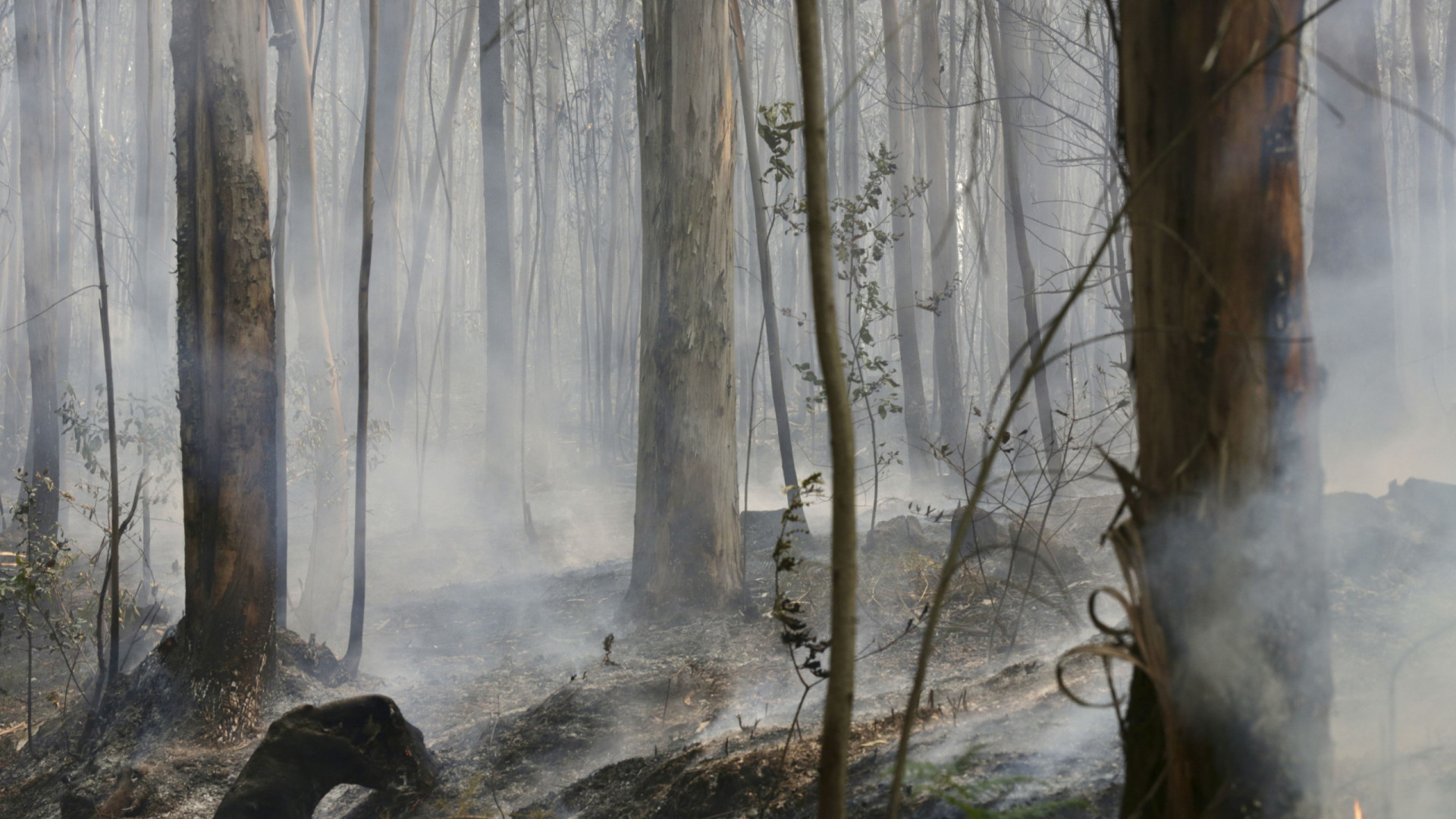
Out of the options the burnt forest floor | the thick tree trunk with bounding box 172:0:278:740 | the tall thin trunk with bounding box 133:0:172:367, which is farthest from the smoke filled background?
the thick tree trunk with bounding box 172:0:278:740

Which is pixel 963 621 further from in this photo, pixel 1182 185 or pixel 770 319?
pixel 1182 185

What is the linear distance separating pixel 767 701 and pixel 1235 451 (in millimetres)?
2570

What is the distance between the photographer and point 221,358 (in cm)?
332

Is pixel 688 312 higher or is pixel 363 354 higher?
pixel 688 312

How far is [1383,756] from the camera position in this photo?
5.78 ft

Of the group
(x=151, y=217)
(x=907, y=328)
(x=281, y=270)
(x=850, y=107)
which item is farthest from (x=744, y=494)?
(x=151, y=217)

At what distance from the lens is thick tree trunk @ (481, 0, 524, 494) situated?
25.7 feet

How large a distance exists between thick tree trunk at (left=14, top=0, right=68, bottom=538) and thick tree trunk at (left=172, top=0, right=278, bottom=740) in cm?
472

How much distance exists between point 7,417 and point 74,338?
1146cm

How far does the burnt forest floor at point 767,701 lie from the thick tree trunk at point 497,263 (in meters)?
3.89

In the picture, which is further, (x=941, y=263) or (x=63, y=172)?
(x=941, y=263)

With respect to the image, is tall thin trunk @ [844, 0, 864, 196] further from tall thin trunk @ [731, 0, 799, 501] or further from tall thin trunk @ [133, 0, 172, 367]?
tall thin trunk @ [133, 0, 172, 367]

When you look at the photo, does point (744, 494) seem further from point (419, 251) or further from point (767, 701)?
point (419, 251)

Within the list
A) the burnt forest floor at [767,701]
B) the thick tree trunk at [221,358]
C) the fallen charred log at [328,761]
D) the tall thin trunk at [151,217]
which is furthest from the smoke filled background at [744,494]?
the thick tree trunk at [221,358]
